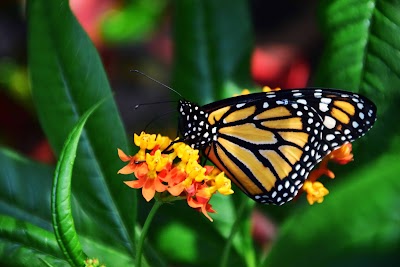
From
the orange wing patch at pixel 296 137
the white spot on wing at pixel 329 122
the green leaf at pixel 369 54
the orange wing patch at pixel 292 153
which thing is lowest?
the orange wing patch at pixel 292 153

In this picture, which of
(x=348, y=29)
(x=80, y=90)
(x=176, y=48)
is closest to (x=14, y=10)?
(x=176, y=48)

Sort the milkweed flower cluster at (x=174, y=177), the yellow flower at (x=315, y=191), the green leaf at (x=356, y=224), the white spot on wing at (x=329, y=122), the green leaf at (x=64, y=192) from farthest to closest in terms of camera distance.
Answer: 1. the white spot on wing at (x=329, y=122)
2. the yellow flower at (x=315, y=191)
3. the milkweed flower cluster at (x=174, y=177)
4. the green leaf at (x=64, y=192)
5. the green leaf at (x=356, y=224)

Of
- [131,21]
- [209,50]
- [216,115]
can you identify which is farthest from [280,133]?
[131,21]

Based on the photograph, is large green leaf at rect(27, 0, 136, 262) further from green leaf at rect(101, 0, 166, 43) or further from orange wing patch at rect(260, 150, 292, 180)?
green leaf at rect(101, 0, 166, 43)

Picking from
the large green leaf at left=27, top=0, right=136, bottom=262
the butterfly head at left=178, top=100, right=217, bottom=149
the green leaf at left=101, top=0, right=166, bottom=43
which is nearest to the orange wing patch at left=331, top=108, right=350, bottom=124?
the butterfly head at left=178, top=100, right=217, bottom=149

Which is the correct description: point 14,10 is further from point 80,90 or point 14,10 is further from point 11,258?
point 11,258

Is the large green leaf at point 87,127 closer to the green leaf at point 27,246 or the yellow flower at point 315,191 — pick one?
the green leaf at point 27,246

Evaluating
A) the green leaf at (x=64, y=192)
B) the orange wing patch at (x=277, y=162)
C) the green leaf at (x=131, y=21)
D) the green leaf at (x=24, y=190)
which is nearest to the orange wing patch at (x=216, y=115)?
the orange wing patch at (x=277, y=162)
